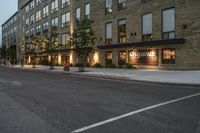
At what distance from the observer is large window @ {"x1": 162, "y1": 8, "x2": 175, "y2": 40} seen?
25609 millimetres

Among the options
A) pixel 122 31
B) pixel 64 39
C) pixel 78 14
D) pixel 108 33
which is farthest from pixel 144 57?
pixel 64 39

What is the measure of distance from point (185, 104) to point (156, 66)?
18.9 meters

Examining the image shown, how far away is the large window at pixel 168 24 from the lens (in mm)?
25609

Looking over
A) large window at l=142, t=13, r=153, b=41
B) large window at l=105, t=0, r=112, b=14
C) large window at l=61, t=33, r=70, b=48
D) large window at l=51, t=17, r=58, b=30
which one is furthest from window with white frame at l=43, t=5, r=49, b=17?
large window at l=142, t=13, r=153, b=41

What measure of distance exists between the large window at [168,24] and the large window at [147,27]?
6.05ft

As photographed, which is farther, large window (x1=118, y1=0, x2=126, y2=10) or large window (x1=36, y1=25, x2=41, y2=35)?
large window (x1=36, y1=25, x2=41, y2=35)

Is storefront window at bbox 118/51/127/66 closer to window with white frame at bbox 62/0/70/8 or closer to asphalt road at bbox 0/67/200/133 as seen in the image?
window with white frame at bbox 62/0/70/8

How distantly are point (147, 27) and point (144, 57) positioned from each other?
3.45 metres

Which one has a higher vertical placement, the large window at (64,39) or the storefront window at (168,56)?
the large window at (64,39)

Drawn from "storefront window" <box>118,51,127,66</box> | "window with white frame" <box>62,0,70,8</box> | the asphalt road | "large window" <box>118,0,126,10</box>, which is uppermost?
"window with white frame" <box>62,0,70,8</box>

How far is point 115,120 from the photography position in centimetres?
644

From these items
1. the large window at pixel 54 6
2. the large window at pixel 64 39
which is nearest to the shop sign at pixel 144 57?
the large window at pixel 64 39

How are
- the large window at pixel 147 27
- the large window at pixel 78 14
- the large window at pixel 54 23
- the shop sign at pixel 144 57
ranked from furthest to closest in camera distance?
the large window at pixel 54 23, the large window at pixel 78 14, the large window at pixel 147 27, the shop sign at pixel 144 57

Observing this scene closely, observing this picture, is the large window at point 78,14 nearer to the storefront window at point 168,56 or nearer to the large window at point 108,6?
the large window at point 108,6
